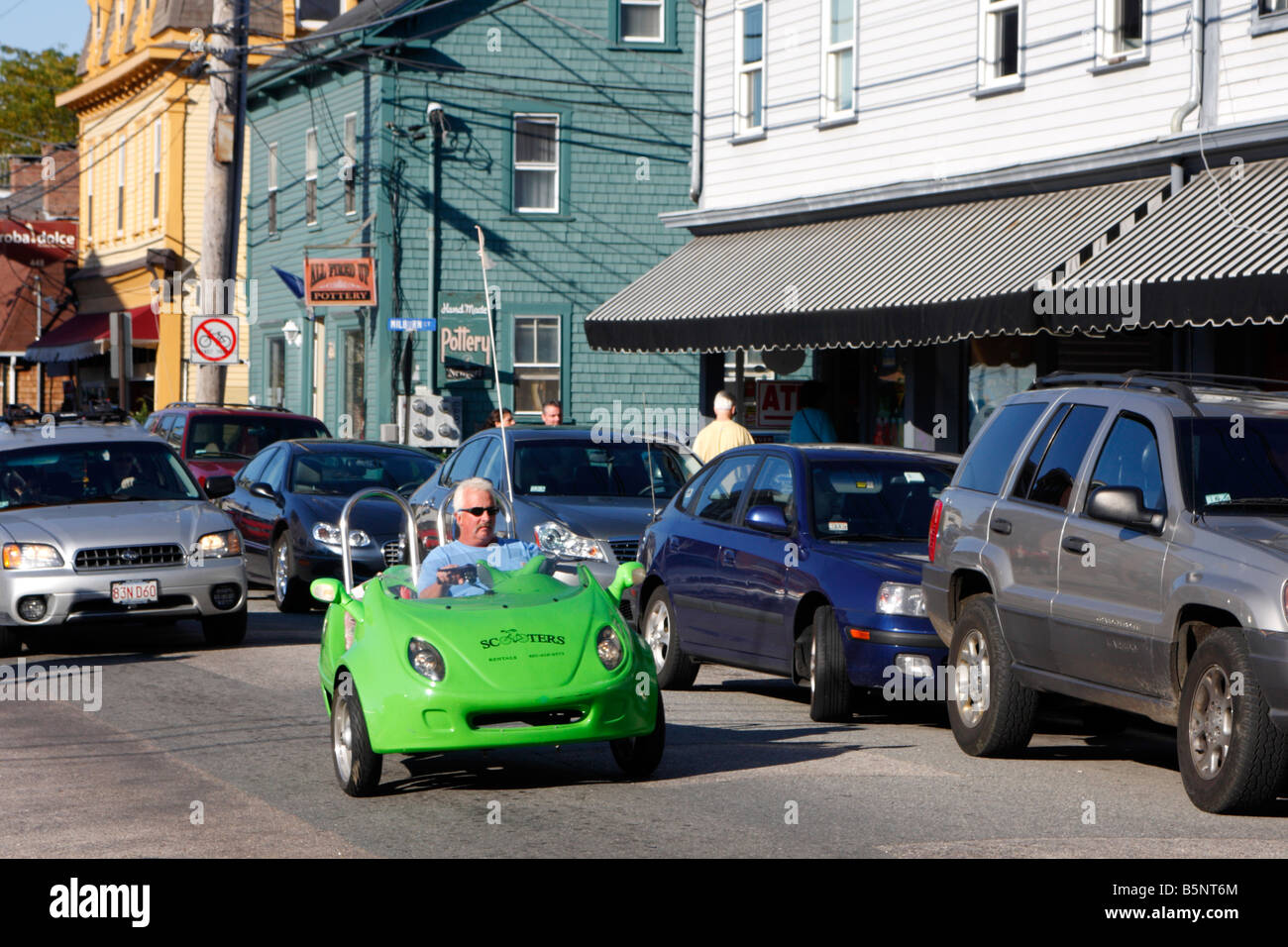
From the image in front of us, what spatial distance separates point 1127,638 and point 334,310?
2902cm

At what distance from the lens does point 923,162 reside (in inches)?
850

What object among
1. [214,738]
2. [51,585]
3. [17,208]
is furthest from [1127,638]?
[17,208]

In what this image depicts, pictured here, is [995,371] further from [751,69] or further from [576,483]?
[751,69]

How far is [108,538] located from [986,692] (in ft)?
23.5

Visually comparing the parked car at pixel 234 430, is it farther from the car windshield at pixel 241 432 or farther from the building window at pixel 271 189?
the building window at pixel 271 189

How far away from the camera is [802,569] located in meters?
11.4

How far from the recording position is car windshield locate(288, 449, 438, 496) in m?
19.3

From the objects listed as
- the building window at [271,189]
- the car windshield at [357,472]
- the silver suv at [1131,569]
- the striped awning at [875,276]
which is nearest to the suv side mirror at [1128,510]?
the silver suv at [1131,569]

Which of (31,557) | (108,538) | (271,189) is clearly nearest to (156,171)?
(271,189)

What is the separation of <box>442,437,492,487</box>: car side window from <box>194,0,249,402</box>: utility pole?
961 centimetres

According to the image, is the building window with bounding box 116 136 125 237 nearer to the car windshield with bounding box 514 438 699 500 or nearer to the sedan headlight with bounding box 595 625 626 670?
the car windshield with bounding box 514 438 699 500

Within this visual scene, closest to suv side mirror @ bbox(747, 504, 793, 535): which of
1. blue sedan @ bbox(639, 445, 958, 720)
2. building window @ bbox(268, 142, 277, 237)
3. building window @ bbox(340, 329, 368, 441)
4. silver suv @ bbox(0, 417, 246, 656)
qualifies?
blue sedan @ bbox(639, 445, 958, 720)
